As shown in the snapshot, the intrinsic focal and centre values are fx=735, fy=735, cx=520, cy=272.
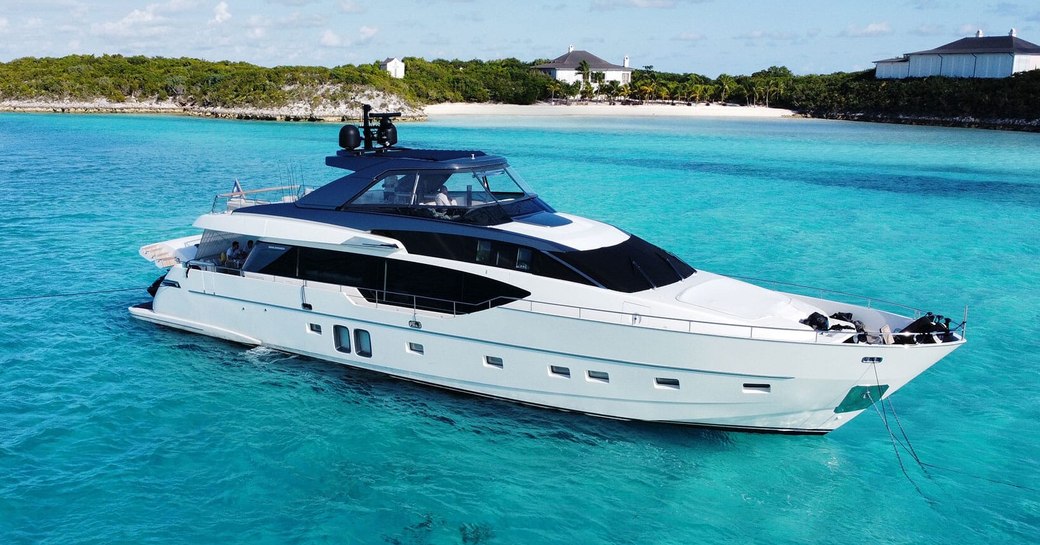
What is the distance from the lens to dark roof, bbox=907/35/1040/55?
99500mm

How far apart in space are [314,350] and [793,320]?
7.47 metres

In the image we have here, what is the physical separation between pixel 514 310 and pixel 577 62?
445 ft

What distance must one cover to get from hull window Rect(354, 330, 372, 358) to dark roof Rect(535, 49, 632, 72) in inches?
5146

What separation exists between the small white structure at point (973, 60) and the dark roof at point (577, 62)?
48.4 m

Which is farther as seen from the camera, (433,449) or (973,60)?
(973,60)

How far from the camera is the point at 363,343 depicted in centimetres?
1161

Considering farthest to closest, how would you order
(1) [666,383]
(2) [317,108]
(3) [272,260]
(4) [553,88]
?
1. (4) [553,88]
2. (2) [317,108]
3. (3) [272,260]
4. (1) [666,383]

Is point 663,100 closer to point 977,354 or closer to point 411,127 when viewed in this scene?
point 411,127

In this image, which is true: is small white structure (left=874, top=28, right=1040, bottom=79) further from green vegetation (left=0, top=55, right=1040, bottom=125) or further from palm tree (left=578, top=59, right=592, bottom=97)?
palm tree (left=578, top=59, right=592, bottom=97)

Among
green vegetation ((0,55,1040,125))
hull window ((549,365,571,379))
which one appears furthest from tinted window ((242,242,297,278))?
green vegetation ((0,55,1040,125))

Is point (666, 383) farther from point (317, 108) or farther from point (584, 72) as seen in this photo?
point (584, 72)

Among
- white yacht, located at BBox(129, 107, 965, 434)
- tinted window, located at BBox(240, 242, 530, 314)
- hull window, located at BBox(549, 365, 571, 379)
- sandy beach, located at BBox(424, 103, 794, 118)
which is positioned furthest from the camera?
sandy beach, located at BBox(424, 103, 794, 118)

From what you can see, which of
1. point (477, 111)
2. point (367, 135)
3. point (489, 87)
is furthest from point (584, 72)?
point (367, 135)

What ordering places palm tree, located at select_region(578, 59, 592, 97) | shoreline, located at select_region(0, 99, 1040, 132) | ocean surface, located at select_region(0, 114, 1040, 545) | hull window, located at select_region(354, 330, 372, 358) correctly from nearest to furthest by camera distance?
ocean surface, located at select_region(0, 114, 1040, 545) → hull window, located at select_region(354, 330, 372, 358) → shoreline, located at select_region(0, 99, 1040, 132) → palm tree, located at select_region(578, 59, 592, 97)
